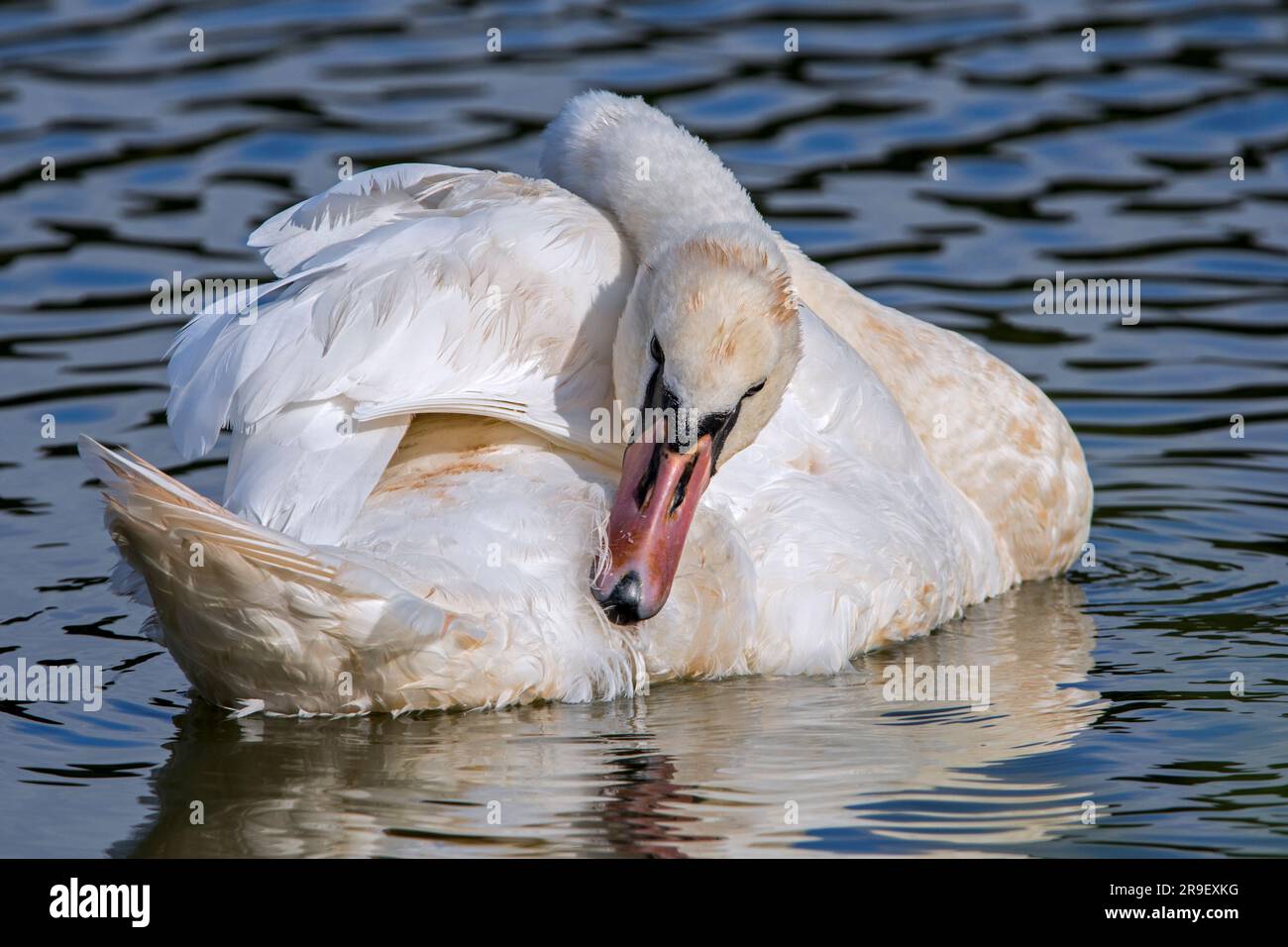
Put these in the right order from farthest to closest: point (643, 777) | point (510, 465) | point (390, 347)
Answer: point (510, 465)
point (390, 347)
point (643, 777)

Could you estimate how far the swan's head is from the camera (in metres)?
6.53

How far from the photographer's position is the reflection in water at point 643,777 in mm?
5996

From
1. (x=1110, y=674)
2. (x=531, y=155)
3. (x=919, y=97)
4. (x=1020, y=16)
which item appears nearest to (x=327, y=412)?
(x=1110, y=674)

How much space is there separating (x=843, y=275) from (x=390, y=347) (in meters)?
5.48

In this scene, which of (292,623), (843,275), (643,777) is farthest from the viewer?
(843,275)

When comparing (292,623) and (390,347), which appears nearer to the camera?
(292,623)

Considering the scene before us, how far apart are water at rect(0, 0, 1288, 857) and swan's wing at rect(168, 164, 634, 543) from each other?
2.79 ft

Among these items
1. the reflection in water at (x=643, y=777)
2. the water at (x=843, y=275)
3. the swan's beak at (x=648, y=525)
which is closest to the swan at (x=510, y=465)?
the swan's beak at (x=648, y=525)

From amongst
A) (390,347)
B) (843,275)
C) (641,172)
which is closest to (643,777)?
(390,347)

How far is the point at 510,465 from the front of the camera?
692 centimetres

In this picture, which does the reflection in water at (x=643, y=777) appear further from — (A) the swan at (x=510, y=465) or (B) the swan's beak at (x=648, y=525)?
(B) the swan's beak at (x=648, y=525)

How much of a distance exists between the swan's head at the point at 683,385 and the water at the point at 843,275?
1.87 feet

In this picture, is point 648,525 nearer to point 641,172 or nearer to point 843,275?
point 641,172
